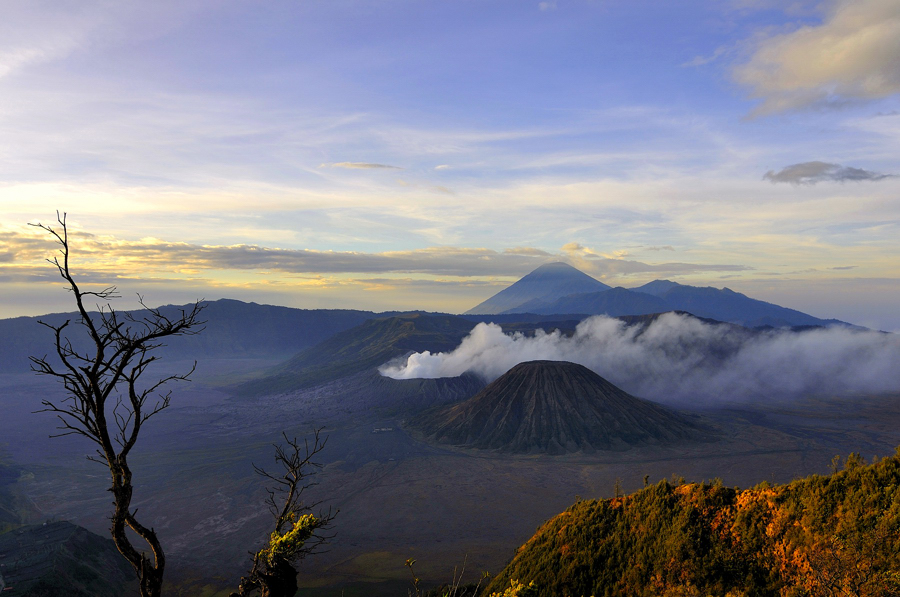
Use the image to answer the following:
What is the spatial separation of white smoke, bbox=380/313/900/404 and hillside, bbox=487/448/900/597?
112053 millimetres

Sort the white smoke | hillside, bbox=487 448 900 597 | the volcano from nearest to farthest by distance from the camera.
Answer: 1. hillside, bbox=487 448 900 597
2. the volcano
3. the white smoke

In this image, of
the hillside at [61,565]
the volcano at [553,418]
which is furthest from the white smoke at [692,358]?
the hillside at [61,565]

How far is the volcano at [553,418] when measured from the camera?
298 ft

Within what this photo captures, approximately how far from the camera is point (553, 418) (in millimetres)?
96500

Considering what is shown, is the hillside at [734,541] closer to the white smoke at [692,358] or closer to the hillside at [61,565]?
the hillside at [61,565]

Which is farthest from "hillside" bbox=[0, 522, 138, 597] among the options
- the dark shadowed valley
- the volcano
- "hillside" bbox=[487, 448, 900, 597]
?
the volcano

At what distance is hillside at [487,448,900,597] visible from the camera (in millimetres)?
17516

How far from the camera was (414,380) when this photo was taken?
13112 cm

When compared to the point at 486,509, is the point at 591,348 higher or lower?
higher

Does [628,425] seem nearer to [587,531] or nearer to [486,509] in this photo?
[486,509]

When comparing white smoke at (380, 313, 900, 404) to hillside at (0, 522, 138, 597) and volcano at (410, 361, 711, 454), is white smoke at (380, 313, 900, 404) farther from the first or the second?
hillside at (0, 522, 138, 597)

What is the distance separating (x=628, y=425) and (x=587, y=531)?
7335 cm

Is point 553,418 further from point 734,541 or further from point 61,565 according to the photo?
point 61,565

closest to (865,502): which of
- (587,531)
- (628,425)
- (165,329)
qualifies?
(587,531)
